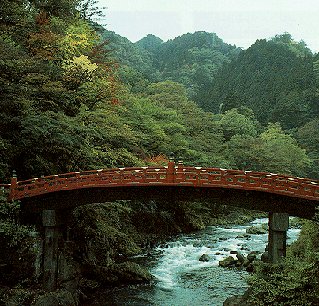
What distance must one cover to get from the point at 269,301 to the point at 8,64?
17851mm

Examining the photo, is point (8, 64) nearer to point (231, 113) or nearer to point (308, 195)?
point (308, 195)

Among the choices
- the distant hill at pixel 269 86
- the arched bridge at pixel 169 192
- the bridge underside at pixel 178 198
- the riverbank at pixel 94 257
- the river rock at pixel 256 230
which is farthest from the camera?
the distant hill at pixel 269 86

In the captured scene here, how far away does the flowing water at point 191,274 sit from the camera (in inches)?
979

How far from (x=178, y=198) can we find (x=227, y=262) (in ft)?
36.2

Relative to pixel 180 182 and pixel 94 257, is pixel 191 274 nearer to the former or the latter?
pixel 94 257

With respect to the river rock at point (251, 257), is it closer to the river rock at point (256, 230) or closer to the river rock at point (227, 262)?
the river rock at point (227, 262)

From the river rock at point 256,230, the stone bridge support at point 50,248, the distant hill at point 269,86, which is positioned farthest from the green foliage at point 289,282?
the distant hill at point 269,86

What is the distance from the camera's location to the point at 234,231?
147ft

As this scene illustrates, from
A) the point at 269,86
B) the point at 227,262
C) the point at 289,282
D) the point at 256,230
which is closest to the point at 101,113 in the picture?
the point at 227,262

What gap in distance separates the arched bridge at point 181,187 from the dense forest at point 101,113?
8.36 feet

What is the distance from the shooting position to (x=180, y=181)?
22203mm

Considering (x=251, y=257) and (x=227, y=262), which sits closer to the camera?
(x=227, y=262)

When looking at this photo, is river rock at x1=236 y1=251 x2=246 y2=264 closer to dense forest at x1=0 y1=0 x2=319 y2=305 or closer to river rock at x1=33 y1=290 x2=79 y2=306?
dense forest at x1=0 y1=0 x2=319 y2=305

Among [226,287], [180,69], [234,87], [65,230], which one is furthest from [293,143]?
[180,69]
